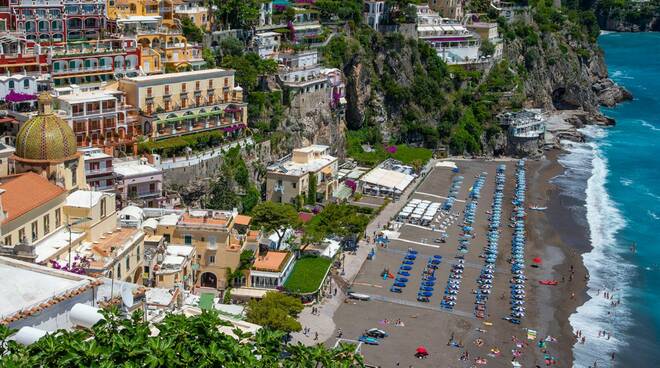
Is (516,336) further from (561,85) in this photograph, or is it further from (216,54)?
(561,85)

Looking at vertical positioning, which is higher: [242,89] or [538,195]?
[242,89]

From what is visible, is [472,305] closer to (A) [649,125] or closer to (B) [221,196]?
(B) [221,196]

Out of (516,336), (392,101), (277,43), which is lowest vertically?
(516,336)

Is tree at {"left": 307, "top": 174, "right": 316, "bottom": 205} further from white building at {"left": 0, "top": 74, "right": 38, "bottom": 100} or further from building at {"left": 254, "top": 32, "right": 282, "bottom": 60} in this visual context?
white building at {"left": 0, "top": 74, "right": 38, "bottom": 100}

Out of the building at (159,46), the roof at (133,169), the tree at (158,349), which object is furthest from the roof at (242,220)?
the tree at (158,349)

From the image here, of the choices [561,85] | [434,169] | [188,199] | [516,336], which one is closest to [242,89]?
[188,199]

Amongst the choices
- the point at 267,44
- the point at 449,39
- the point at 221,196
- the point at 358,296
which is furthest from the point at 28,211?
the point at 449,39
